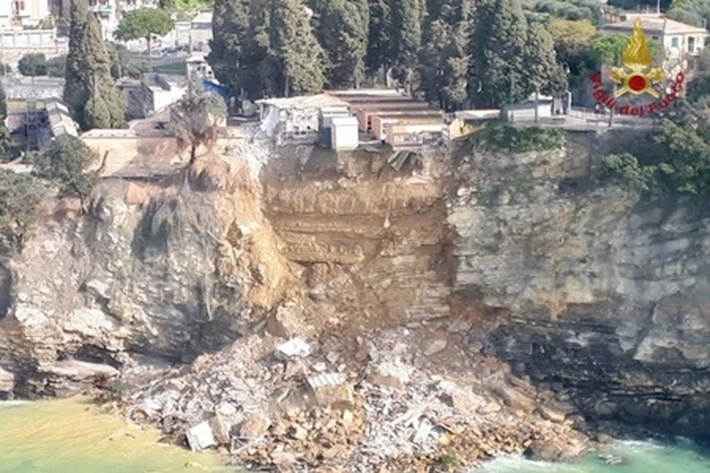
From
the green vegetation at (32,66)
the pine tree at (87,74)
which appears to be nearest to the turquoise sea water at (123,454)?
the pine tree at (87,74)

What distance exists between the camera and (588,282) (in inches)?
1139

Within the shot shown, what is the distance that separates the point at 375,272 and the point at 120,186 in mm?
6864

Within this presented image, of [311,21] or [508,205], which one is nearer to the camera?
[508,205]

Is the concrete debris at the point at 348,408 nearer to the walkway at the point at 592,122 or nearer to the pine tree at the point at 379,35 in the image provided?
the walkway at the point at 592,122

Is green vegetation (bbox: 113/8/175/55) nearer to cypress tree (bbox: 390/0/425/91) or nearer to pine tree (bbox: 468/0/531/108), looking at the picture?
cypress tree (bbox: 390/0/425/91)

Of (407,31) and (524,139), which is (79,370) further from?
(407,31)

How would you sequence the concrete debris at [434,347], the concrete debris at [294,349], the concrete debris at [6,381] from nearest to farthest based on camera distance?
1. the concrete debris at [294,349]
2. the concrete debris at [434,347]
3. the concrete debris at [6,381]

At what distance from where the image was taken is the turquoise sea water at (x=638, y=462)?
26.5 m

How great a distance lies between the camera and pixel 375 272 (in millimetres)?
30266

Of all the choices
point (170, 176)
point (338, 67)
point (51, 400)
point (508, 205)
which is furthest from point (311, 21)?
point (51, 400)

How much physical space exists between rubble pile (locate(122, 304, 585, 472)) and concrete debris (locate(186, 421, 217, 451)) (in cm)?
2

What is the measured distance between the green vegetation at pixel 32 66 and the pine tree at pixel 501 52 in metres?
24.3

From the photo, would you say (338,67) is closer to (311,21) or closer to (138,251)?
(311,21)

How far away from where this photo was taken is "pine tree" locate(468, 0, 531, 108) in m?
32.3
